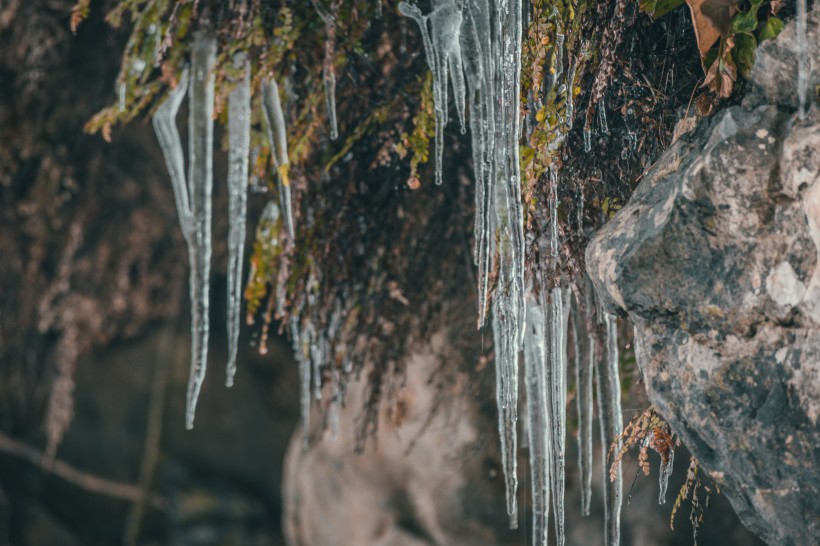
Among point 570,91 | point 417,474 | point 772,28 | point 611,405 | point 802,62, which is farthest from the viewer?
point 417,474

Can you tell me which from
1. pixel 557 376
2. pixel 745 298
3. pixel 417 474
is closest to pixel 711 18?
pixel 745 298

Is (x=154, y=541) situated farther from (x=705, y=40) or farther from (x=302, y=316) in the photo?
(x=705, y=40)

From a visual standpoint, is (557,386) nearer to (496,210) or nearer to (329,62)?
(496,210)

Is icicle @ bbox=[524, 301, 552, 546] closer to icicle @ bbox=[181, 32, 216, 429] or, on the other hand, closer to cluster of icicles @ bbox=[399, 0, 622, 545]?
cluster of icicles @ bbox=[399, 0, 622, 545]

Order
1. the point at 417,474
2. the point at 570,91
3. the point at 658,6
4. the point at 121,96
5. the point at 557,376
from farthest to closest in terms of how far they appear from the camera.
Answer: the point at 417,474, the point at 121,96, the point at 557,376, the point at 570,91, the point at 658,6

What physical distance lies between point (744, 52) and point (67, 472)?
16.5 ft

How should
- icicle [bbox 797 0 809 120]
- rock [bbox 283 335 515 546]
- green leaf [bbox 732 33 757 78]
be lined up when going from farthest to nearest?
1. rock [bbox 283 335 515 546]
2. green leaf [bbox 732 33 757 78]
3. icicle [bbox 797 0 809 120]

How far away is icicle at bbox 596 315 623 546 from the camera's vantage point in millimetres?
2574

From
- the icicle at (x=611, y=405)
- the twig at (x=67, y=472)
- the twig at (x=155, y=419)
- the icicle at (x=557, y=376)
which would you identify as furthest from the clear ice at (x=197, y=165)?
the twig at (x=67, y=472)

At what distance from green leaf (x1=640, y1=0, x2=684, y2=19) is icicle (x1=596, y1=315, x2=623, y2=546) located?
2.94 ft

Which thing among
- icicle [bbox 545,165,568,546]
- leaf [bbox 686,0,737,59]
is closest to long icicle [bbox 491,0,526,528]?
icicle [bbox 545,165,568,546]

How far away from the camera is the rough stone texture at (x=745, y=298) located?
5.94ft

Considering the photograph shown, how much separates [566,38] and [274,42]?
110 centimetres

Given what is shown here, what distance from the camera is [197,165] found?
3.08 m
